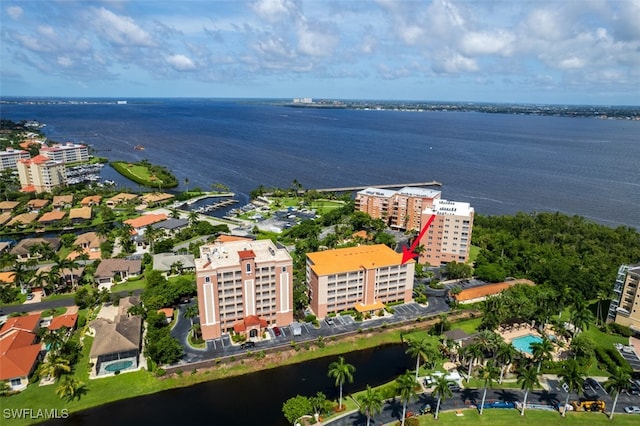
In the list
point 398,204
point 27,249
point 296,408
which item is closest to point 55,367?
point 296,408

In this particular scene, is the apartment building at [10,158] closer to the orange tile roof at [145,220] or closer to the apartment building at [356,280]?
the orange tile roof at [145,220]

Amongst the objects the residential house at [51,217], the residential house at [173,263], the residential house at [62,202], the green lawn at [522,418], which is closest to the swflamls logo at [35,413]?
the residential house at [173,263]

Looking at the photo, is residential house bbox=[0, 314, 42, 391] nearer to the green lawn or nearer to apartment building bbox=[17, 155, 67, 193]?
the green lawn

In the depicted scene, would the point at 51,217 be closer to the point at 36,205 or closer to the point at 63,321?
the point at 36,205

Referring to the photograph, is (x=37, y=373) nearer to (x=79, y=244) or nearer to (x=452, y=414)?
(x=79, y=244)

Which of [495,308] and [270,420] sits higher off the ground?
[495,308]

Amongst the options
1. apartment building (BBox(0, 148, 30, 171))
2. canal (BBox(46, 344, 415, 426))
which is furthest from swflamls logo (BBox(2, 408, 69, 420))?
apartment building (BBox(0, 148, 30, 171))

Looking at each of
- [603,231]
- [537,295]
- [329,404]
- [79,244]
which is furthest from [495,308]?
[79,244]
